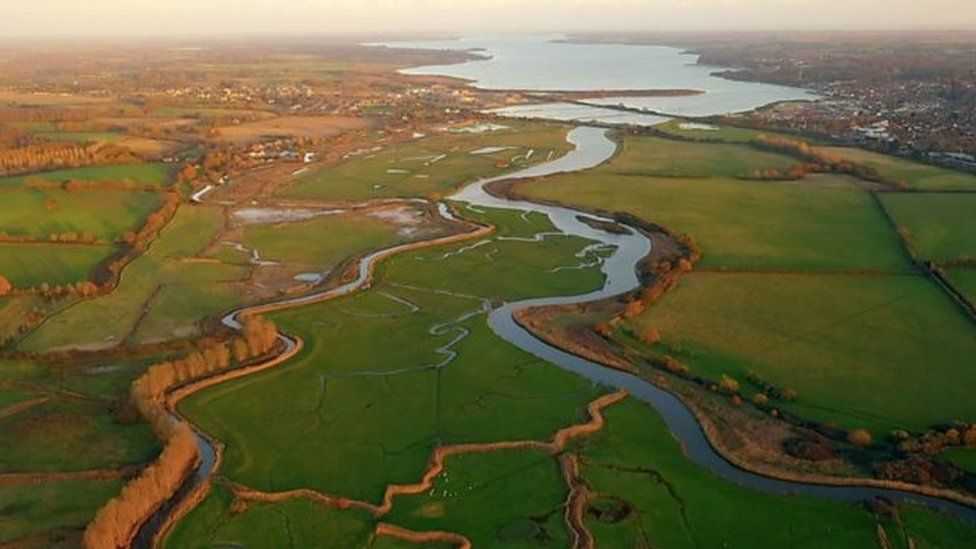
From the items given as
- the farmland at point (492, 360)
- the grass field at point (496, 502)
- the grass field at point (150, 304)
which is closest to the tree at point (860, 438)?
the farmland at point (492, 360)

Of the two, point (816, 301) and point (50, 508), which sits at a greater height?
point (816, 301)

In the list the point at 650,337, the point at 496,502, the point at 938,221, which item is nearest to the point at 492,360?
the point at 650,337

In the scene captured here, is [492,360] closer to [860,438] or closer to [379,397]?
[379,397]

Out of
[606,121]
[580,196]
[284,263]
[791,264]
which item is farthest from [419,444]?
[606,121]

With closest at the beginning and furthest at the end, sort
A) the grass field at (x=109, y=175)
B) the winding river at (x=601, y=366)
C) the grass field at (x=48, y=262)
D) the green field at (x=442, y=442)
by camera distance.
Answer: the green field at (x=442, y=442) < the winding river at (x=601, y=366) < the grass field at (x=48, y=262) < the grass field at (x=109, y=175)

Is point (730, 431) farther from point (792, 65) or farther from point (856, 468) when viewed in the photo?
point (792, 65)

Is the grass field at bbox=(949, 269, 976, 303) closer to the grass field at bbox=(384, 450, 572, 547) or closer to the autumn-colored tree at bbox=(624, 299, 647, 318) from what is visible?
the autumn-colored tree at bbox=(624, 299, 647, 318)

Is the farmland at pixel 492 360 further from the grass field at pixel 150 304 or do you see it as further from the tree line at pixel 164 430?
A: the grass field at pixel 150 304
